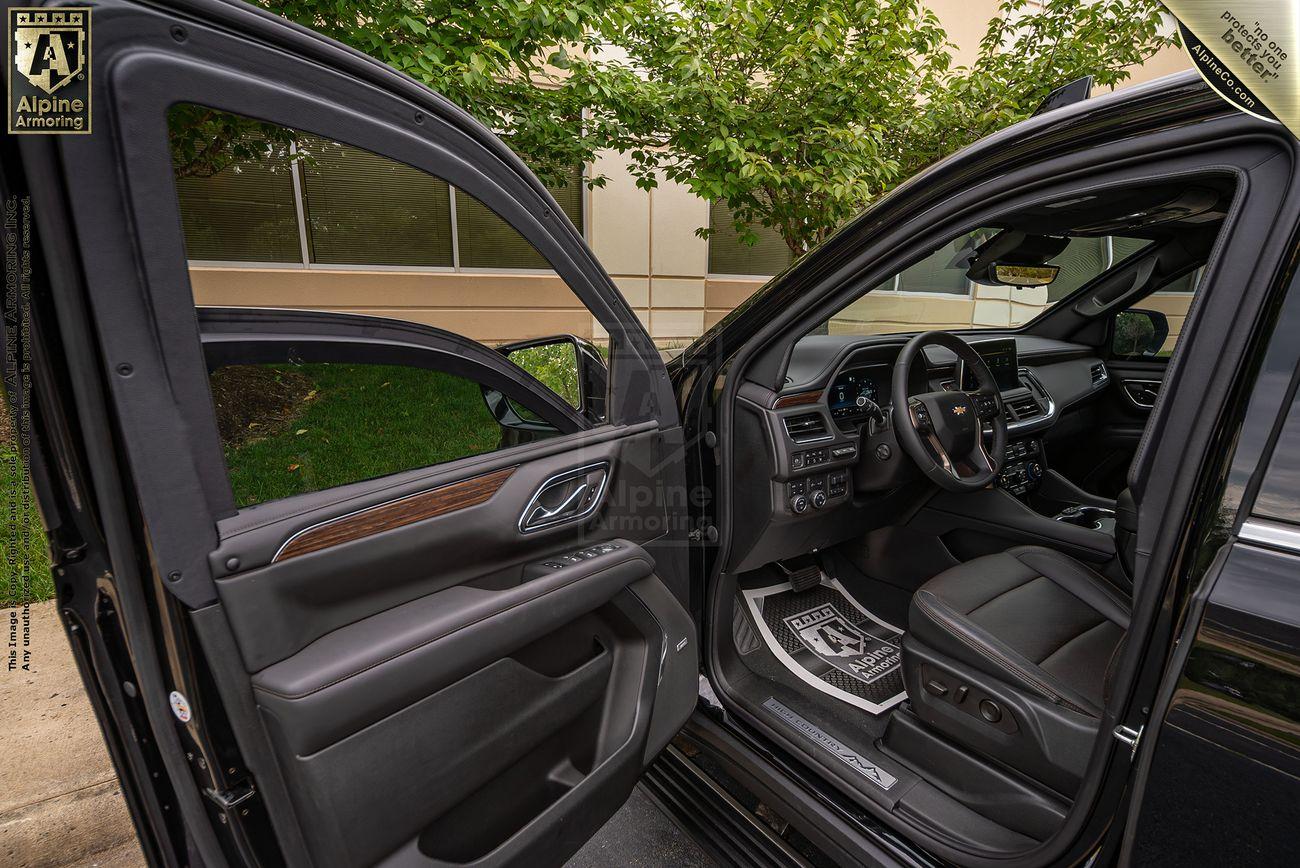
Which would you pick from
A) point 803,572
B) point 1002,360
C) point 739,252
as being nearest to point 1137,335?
point 1002,360

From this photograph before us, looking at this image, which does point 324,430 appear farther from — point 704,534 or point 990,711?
point 990,711

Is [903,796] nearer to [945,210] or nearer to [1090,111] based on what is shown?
[945,210]

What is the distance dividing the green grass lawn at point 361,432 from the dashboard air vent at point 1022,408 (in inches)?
97.4

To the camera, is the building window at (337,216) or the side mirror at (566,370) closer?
the building window at (337,216)

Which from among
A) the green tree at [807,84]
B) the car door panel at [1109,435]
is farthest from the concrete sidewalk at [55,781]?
the green tree at [807,84]

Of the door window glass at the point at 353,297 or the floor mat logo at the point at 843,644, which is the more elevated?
the door window glass at the point at 353,297

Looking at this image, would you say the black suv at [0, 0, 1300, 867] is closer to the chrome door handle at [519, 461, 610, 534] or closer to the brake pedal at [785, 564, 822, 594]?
the chrome door handle at [519, 461, 610, 534]

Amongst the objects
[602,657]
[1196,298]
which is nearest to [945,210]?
[1196,298]

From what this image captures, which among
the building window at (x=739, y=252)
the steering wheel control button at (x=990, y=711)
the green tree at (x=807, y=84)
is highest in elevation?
the green tree at (x=807, y=84)

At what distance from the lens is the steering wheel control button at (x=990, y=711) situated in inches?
61.8

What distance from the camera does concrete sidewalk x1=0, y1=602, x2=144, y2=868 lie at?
1884 millimetres

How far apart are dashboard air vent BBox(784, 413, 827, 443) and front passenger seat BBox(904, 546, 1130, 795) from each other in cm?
56

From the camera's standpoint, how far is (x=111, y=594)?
0.93 metres

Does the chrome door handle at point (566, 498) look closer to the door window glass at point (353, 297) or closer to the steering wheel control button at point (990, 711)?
the door window glass at point (353, 297)
